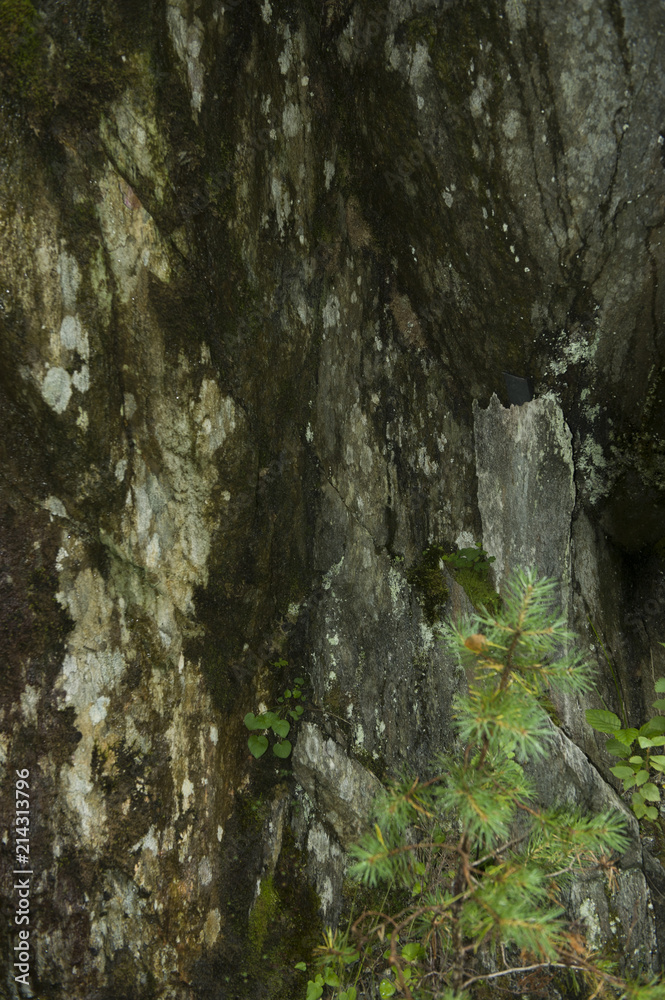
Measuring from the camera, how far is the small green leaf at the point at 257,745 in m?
2.77

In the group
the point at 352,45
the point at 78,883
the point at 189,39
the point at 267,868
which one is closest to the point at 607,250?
the point at 352,45

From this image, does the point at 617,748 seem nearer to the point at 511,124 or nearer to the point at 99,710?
the point at 99,710

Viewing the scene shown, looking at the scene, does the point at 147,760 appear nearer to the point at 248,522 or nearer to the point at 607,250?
the point at 248,522

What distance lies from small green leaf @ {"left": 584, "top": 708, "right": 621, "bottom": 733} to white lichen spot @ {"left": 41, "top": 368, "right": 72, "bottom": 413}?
253 centimetres

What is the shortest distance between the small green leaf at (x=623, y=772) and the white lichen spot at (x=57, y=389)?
2735mm

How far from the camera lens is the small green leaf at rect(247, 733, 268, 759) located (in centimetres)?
277

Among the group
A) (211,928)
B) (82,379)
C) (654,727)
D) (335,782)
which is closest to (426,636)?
(335,782)

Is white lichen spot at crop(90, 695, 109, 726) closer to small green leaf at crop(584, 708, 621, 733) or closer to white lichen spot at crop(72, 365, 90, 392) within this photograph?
white lichen spot at crop(72, 365, 90, 392)

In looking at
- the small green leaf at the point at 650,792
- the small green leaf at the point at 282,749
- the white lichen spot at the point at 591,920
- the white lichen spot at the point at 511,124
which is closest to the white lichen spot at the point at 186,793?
the small green leaf at the point at 282,749

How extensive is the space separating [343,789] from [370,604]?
31.5 inches

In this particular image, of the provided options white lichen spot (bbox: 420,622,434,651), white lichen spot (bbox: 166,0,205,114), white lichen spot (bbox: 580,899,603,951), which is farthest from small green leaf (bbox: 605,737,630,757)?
white lichen spot (bbox: 166,0,205,114)

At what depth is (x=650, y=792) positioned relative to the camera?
9.35 ft

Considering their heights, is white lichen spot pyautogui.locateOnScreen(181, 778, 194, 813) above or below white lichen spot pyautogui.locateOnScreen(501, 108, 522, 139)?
below

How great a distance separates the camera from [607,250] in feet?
7.93
